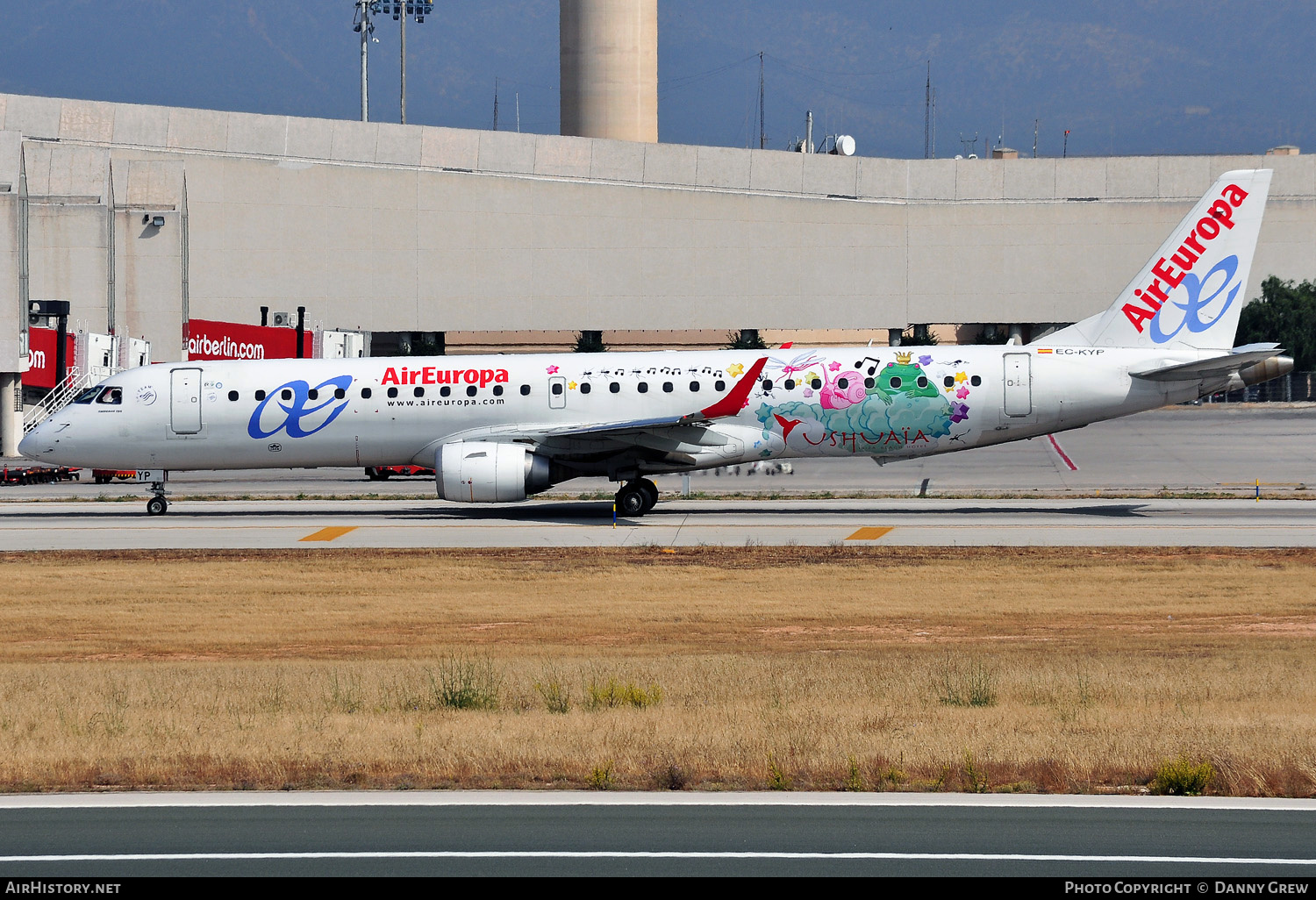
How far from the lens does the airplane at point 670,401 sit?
1305 inches

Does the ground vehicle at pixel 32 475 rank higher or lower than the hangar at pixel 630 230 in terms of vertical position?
lower

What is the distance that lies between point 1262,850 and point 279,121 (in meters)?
106

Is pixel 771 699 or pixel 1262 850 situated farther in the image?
pixel 771 699

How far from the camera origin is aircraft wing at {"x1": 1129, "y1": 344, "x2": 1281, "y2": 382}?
1256 inches

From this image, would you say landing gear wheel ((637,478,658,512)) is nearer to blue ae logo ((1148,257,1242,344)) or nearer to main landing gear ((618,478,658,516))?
main landing gear ((618,478,658,516))

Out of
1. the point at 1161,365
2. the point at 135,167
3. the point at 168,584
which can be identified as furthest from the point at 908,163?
the point at 168,584

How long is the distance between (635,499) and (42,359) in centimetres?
4334

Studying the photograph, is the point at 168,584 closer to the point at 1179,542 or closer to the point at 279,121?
the point at 1179,542

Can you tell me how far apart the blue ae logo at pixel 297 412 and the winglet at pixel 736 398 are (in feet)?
30.5

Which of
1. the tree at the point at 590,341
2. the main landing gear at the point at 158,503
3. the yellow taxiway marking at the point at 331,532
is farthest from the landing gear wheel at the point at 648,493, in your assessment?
the tree at the point at 590,341

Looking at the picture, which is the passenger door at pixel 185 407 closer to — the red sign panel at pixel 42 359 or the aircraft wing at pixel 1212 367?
the aircraft wing at pixel 1212 367

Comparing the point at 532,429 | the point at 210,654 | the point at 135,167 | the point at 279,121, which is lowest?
the point at 210,654

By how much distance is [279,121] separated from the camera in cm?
10538

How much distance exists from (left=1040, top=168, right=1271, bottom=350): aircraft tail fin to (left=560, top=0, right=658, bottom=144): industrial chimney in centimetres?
9803
